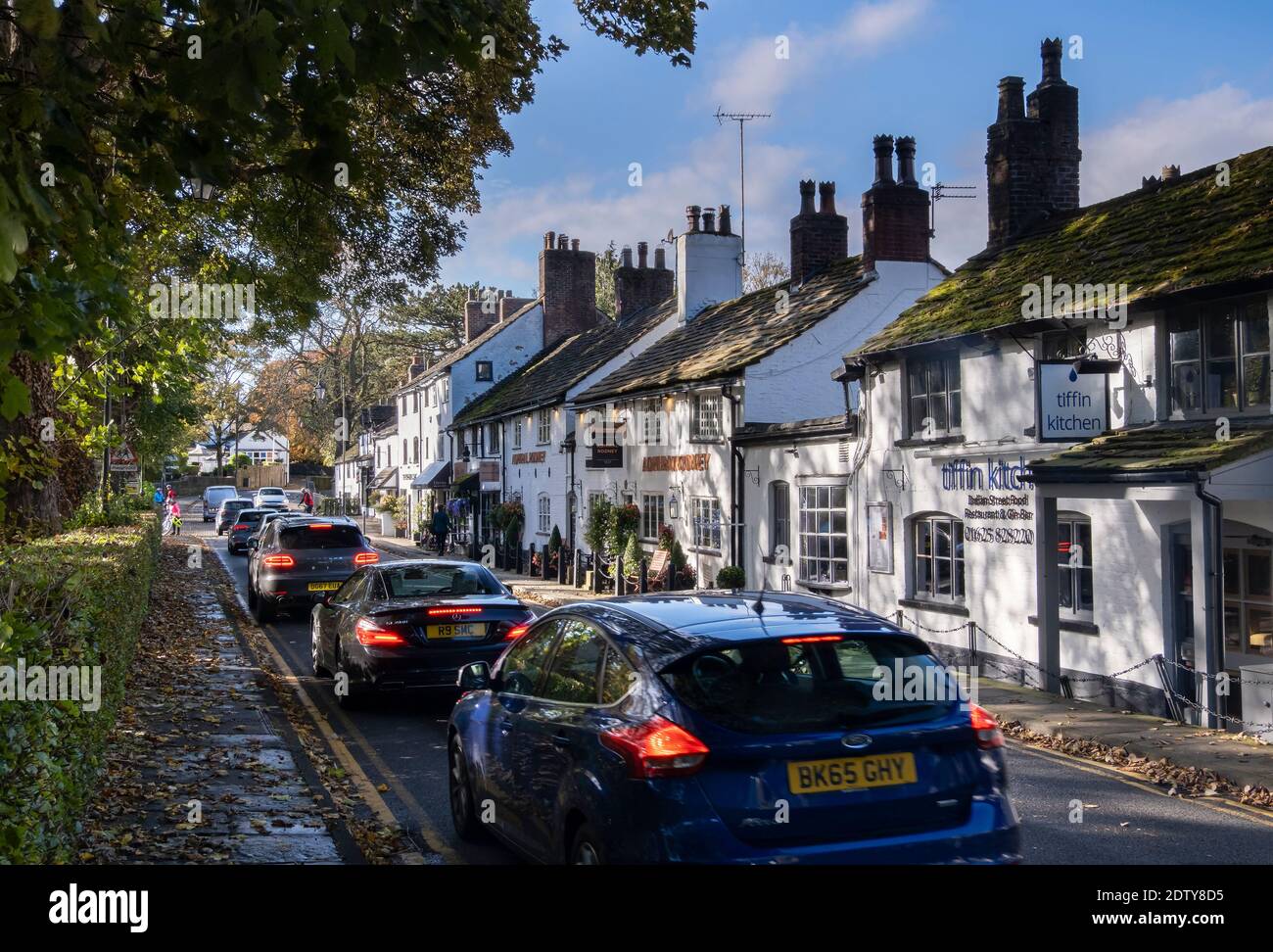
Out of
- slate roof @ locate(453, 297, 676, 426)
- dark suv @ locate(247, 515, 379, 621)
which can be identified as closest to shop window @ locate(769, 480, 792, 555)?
dark suv @ locate(247, 515, 379, 621)

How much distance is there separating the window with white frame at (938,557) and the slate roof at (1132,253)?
281cm

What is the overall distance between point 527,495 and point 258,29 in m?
34.3

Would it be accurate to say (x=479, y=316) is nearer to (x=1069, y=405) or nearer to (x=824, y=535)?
(x=824, y=535)

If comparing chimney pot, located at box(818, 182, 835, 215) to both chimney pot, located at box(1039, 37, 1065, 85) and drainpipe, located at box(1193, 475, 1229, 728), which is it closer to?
chimney pot, located at box(1039, 37, 1065, 85)

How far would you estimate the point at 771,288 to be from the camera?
28.1m

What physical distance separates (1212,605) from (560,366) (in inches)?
1212

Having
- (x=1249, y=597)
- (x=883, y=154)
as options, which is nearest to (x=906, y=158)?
(x=883, y=154)

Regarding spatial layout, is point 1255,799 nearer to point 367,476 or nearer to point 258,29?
point 258,29

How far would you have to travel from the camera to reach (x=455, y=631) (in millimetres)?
11328

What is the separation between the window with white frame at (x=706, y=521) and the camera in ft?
79.5

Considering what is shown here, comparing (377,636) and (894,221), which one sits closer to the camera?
(377,636)

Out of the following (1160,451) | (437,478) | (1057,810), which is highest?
(437,478)

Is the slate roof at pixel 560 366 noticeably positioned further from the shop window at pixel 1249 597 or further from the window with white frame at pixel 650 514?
the shop window at pixel 1249 597
